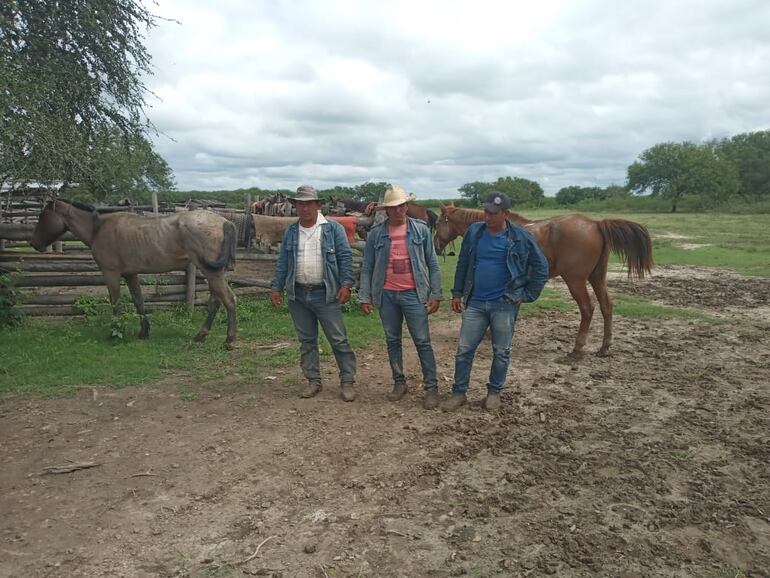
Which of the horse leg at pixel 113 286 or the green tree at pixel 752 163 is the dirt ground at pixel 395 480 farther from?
the green tree at pixel 752 163

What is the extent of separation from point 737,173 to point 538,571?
60603 millimetres

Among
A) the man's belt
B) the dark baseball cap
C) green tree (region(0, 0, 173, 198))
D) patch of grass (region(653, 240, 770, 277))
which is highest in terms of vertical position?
green tree (region(0, 0, 173, 198))

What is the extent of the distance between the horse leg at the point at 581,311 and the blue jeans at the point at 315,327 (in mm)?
3035

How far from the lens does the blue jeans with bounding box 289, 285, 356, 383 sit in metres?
5.29

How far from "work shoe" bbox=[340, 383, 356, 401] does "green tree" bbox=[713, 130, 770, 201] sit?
55.7 meters

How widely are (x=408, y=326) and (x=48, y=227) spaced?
5654 millimetres

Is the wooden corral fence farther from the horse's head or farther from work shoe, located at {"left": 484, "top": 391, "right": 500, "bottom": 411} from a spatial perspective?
work shoe, located at {"left": 484, "top": 391, "right": 500, "bottom": 411}

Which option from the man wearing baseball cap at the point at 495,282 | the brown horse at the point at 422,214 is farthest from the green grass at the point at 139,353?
the brown horse at the point at 422,214

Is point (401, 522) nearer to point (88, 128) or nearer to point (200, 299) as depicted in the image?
point (200, 299)

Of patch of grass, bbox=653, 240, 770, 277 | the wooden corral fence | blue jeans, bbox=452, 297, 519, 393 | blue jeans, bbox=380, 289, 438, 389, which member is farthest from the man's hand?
patch of grass, bbox=653, 240, 770, 277

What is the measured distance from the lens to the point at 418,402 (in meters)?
5.36

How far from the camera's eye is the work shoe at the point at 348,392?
17.6 feet

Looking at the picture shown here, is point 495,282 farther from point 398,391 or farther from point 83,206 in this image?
point 83,206

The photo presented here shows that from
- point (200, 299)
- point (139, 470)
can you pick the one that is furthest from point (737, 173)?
point (139, 470)
